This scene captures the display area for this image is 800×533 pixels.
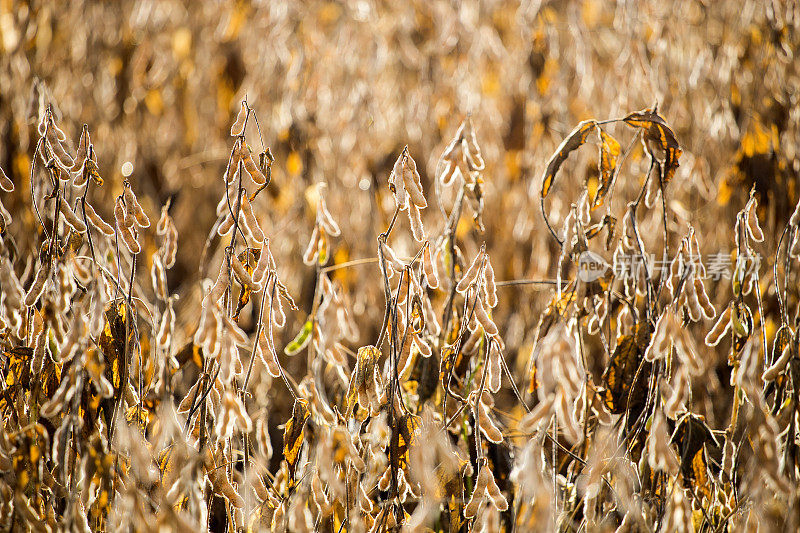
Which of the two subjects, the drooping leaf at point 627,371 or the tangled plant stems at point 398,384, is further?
the drooping leaf at point 627,371

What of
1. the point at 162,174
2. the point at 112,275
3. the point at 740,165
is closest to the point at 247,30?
→ the point at 162,174

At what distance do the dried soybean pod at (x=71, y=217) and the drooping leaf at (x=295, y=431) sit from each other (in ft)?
1.10

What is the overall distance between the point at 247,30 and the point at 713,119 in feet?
4.48

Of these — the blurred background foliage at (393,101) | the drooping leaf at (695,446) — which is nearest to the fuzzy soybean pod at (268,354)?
the drooping leaf at (695,446)

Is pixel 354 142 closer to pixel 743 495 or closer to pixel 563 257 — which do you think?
pixel 563 257

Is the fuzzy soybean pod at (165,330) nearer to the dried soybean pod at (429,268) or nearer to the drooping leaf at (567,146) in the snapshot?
the dried soybean pod at (429,268)

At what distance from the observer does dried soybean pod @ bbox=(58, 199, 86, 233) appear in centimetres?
67

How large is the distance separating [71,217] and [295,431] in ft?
1.23

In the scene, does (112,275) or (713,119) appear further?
(713,119)

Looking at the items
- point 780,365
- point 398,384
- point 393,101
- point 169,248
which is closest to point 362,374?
point 398,384

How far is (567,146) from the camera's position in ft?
2.47

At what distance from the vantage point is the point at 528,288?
155cm

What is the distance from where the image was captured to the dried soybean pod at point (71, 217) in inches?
26.5

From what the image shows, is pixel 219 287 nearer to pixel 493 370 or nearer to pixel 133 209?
pixel 133 209
